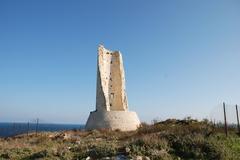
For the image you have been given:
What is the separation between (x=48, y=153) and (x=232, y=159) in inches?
318

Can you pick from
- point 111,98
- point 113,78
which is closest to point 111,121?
point 111,98

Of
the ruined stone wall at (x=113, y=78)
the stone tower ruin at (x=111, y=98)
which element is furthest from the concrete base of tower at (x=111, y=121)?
the ruined stone wall at (x=113, y=78)

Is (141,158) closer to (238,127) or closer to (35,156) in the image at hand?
(35,156)

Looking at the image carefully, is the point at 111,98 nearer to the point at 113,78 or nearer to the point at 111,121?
the point at 113,78

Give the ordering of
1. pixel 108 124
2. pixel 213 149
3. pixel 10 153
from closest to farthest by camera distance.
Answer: pixel 213 149
pixel 10 153
pixel 108 124

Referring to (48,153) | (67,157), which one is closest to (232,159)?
(67,157)

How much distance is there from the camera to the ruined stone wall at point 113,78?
120 feet

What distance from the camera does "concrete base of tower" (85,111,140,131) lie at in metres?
32.7

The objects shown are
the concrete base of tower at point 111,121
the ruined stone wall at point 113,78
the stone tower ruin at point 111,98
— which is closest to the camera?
the concrete base of tower at point 111,121

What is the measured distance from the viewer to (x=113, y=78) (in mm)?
38469

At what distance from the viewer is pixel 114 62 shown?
128ft

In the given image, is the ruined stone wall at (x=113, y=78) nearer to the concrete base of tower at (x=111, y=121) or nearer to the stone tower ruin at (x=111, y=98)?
the stone tower ruin at (x=111, y=98)

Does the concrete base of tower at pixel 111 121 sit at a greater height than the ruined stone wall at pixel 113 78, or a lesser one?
lesser

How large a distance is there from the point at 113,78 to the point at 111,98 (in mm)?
2606
